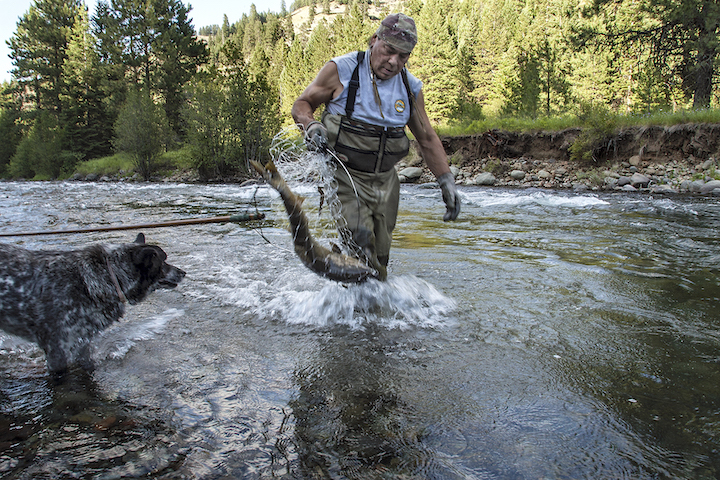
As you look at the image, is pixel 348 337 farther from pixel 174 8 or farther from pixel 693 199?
pixel 174 8

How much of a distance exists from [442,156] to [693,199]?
43.3ft

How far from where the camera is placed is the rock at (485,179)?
72.3ft

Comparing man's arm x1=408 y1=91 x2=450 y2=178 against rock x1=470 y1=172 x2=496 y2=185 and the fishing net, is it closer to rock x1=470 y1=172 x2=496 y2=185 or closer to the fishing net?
the fishing net

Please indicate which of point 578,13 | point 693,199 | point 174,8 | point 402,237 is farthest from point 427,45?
point 402,237

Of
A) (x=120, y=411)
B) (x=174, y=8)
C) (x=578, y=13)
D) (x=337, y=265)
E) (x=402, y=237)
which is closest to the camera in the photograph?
(x=120, y=411)

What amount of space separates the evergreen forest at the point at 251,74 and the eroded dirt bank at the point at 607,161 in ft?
9.01

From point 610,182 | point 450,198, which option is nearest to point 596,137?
point 610,182

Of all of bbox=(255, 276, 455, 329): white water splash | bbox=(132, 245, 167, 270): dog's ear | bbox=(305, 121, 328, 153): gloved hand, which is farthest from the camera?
bbox=(255, 276, 455, 329): white water splash

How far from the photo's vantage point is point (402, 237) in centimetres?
867

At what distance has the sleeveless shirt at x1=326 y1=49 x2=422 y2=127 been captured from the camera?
3.93 m

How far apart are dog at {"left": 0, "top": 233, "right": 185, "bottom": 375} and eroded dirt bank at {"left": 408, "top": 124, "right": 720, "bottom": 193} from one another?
1836 centimetres

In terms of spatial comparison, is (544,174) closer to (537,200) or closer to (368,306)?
(537,200)

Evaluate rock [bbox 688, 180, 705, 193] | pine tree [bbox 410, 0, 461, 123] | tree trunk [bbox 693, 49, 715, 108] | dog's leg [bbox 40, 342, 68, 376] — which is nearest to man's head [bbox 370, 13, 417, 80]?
dog's leg [bbox 40, 342, 68, 376]

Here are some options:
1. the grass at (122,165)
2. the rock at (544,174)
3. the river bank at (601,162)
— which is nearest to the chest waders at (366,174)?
the river bank at (601,162)
